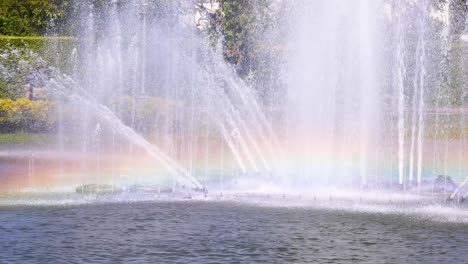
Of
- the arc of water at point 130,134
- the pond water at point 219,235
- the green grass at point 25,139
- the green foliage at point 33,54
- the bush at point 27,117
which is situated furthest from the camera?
the green foliage at point 33,54

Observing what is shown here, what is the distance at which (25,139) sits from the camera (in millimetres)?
34219

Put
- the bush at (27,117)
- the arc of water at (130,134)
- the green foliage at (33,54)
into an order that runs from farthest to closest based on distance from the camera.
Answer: the green foliage at (33,54)
the bush at (27,117)
the arc of water at (130,134)

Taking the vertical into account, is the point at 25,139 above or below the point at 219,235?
above

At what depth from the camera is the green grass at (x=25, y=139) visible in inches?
1330

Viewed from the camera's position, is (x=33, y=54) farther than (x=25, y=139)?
Yes

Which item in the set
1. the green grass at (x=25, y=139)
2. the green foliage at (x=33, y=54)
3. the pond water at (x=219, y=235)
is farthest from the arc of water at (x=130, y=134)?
the pond water at (x=219, y=235)

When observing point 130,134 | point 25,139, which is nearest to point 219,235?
point 130,134

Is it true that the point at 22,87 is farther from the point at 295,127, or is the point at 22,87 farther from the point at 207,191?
the point at 207,191

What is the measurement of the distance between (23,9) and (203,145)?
17.9 m

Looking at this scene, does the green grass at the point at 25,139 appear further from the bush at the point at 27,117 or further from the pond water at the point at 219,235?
the pond water at the point at 219,235

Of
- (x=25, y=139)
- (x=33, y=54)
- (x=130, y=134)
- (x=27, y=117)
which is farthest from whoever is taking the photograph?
(x=33, y=54)

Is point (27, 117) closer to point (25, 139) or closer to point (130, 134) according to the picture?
point (25, 139)

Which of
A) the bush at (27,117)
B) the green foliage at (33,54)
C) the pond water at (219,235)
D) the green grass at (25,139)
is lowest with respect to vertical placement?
the pond water at (219,235)

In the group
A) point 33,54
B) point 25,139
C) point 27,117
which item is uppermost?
point 33,54
